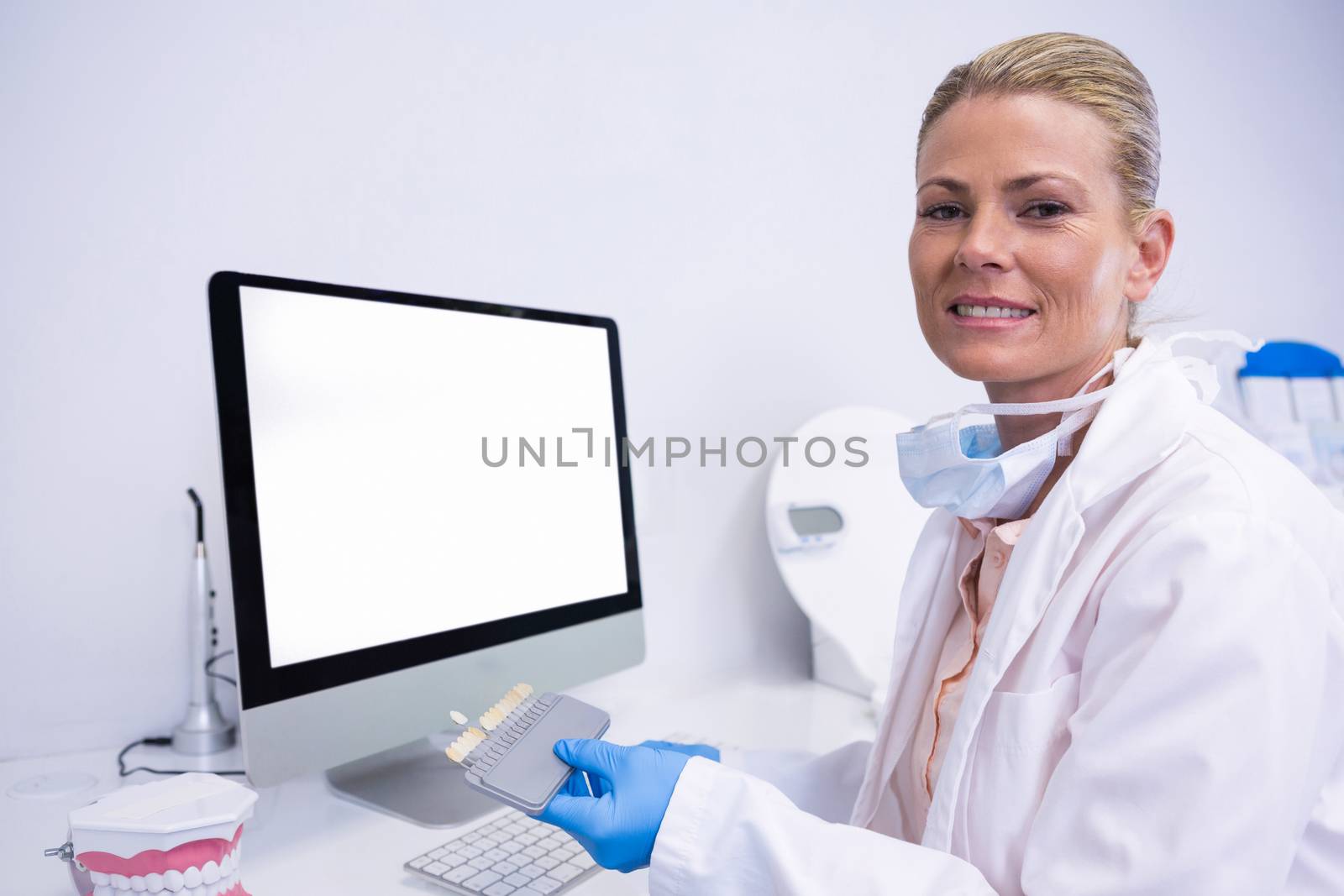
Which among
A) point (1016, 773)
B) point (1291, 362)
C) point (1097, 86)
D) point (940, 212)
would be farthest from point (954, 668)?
point (1291, 362)

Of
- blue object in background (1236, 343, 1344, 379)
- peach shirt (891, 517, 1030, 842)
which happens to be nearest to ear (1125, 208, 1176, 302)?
peach shirt (891, 517, 1030, 842)

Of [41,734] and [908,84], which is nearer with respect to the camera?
[41,734]

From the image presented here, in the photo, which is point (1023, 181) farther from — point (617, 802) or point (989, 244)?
point (617, 802)

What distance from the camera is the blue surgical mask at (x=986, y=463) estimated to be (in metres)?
0.83

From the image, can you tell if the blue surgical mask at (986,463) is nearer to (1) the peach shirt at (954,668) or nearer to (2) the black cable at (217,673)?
(1) the peach shirt at (954,668)

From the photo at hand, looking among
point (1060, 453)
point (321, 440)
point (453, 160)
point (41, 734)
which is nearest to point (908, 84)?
point (453, 160)

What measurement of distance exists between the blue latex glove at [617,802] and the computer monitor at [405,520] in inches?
9.6

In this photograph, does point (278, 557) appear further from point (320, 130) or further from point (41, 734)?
point (320, 130)

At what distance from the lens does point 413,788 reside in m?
0.95

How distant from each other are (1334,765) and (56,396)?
125cm

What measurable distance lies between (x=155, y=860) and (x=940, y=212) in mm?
853

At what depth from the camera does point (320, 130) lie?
1.11 m

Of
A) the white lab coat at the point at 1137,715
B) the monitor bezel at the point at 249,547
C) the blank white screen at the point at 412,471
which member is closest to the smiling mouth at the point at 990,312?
the white lab coat at the point at 1137,715

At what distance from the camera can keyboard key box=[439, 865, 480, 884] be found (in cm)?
74
